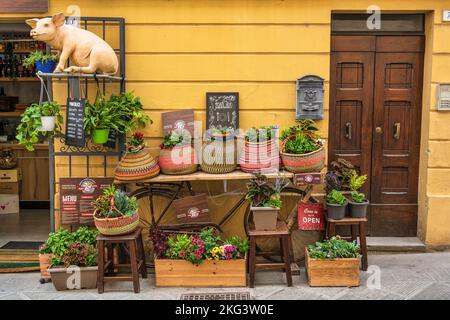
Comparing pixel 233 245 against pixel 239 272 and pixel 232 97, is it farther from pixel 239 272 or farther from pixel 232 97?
pixel 232 97

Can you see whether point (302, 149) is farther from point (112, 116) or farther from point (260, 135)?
point (112, 116)

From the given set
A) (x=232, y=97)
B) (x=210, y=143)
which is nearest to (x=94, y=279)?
(x=210, y=143)

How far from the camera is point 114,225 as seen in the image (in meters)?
5.59

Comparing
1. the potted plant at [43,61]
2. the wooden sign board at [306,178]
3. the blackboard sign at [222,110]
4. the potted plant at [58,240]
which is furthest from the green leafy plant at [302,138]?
the potted plant at [43,61]

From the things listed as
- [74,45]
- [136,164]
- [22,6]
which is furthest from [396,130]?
[22,6]

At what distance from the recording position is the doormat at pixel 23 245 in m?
7.29

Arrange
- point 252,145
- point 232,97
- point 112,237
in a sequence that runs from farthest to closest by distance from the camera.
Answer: point 232,97 → point 252,145 → point 112,237

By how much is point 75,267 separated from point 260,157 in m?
2.43

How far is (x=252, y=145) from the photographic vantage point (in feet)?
20.0

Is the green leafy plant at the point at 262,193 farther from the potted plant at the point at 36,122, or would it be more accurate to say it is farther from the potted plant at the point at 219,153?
the potted plant at the point at 36,122

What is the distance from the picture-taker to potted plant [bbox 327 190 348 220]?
19.8 feet

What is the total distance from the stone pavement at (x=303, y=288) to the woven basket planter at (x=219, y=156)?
4.50 ft

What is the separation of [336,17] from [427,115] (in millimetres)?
1734

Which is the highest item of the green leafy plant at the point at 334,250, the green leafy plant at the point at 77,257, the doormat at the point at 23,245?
the green leafy plant at the point at 334,250
